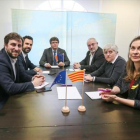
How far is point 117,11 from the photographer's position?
491cm

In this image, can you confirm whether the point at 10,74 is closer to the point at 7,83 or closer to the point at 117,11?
the point at 7,83

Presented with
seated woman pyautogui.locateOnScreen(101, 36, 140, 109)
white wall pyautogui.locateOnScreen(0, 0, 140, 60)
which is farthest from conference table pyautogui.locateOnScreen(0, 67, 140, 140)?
white wall pyautogui.locateOnScreen(0, 0, 140, 60)

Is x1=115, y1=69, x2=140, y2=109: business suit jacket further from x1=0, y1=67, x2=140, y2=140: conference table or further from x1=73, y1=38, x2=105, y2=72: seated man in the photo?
x1=73, y1=38, x2=105, y2=72: seated man

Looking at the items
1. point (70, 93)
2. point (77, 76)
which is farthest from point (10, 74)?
point (77, 76)

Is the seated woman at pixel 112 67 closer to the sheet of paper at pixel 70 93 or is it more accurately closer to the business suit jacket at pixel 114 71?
the business suit jacket at pixel 114 71

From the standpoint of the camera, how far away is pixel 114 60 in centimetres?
236

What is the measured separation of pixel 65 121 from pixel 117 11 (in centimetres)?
476

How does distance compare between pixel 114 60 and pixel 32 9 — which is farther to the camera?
pixel 32 9

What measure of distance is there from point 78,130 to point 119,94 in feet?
3.05

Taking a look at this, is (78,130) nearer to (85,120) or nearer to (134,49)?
(85,120)

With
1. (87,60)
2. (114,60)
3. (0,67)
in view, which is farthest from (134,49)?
(87,60)

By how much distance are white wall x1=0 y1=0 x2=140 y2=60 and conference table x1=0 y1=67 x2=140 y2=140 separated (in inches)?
149

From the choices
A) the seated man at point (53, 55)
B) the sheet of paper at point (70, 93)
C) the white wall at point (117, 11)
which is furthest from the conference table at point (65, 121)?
the white wall at point (117, 11)

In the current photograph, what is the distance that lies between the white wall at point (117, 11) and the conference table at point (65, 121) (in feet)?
12.5
